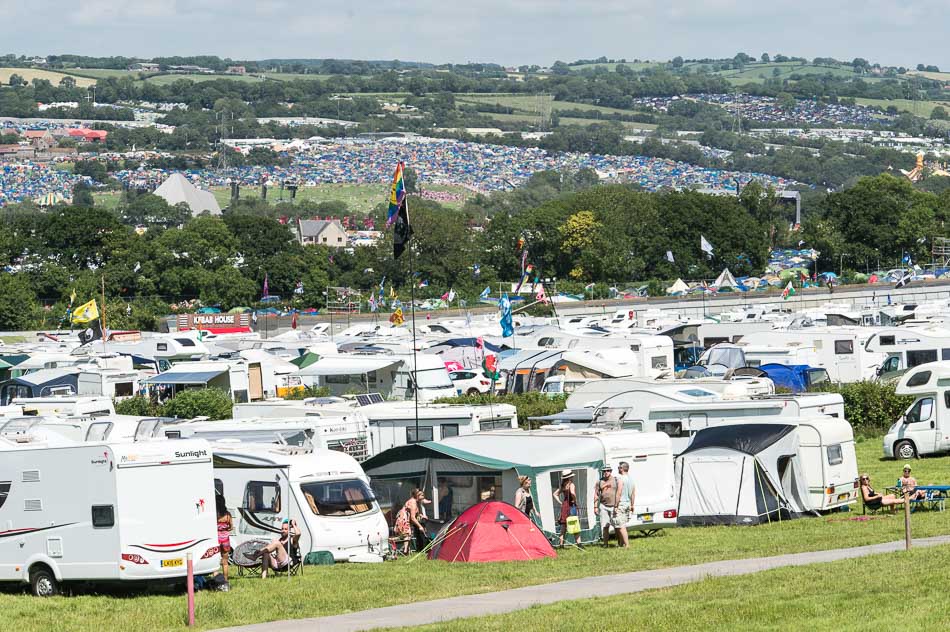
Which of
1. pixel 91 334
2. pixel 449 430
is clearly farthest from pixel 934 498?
pixel 91 334

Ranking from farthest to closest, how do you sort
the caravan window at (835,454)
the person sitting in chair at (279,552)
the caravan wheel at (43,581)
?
1. the caravan window at (835,454)
2. the person sitting in chair at (279,552)
3. the caravan wheel at (43,581)

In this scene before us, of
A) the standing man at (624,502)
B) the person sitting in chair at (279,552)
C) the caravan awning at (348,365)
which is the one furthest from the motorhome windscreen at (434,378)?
the person sitting in chair at (279,552)

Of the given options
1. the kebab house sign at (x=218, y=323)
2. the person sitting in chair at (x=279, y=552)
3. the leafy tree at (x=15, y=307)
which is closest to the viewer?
the person sitting in chair at (x=279, y=552)

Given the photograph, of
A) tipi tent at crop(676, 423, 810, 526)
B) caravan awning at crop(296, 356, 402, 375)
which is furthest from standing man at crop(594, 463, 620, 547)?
caravan awning at crop(296, 356, 402, 375)

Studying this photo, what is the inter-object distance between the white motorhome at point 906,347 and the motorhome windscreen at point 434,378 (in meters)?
11.2

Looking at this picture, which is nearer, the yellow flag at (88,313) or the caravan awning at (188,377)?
the caravan awning at (188,377)

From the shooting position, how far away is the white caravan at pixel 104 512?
1575 centimetres

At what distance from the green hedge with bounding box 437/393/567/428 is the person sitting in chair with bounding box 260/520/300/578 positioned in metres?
13.1

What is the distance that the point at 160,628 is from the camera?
13.9m

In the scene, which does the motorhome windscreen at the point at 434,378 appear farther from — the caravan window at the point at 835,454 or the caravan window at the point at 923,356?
the caravan window at the point at 835,454

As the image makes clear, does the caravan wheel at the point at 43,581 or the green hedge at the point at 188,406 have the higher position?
the caravan wheel at the point at 43,581

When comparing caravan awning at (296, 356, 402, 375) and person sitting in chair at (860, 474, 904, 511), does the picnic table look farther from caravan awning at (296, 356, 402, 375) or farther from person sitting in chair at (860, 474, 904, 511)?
caravan awning at (296, 356, 402, 375)

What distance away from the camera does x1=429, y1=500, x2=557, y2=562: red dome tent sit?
17.9m

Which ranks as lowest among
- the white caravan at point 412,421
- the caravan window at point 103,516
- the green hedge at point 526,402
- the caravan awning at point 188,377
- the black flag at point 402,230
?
the green hedge at point 526,402
